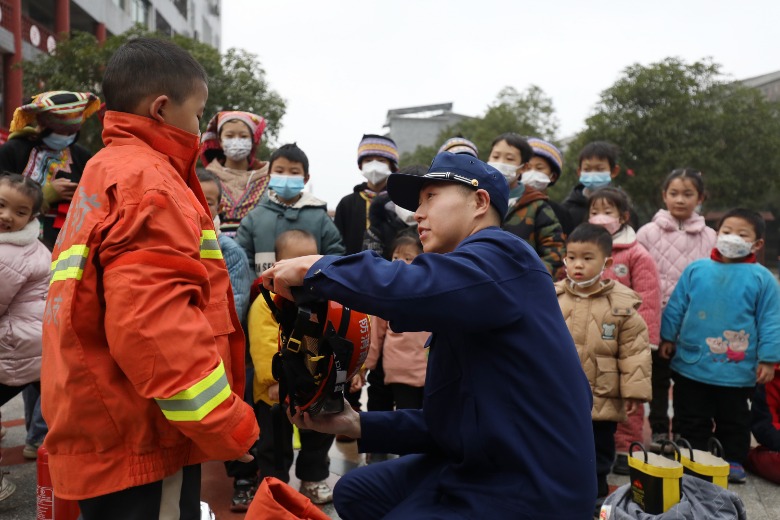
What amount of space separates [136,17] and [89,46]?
18.3 meters

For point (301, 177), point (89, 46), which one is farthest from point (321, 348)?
point (89, 46)

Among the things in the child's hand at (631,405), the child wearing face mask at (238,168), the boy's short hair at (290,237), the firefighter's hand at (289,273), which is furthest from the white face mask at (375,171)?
the firefighter's hand at (289,273)

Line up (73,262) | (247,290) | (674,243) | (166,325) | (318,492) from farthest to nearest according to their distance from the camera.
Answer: (674,243), (247,290), (318,492), (73,262), (166,325)

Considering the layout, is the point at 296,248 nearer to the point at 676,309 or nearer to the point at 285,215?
the point at 285,215

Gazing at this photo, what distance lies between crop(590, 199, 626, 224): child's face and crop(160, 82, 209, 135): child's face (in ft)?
12.1

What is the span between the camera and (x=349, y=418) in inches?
93.5

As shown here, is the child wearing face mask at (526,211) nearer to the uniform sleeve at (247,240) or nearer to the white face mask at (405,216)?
the white face mask at (405,216)

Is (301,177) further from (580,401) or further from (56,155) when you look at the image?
(580,401)

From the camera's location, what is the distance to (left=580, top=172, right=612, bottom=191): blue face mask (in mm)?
6051

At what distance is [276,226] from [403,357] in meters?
1.29

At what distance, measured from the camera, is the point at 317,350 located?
212cm

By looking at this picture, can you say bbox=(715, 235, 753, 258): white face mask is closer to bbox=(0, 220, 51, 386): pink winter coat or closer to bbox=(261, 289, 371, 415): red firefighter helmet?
bbox=(261, 289, 371, 415): red firefighter helmet

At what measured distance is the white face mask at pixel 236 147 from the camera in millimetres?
5465

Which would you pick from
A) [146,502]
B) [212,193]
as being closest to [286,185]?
[212,193]
